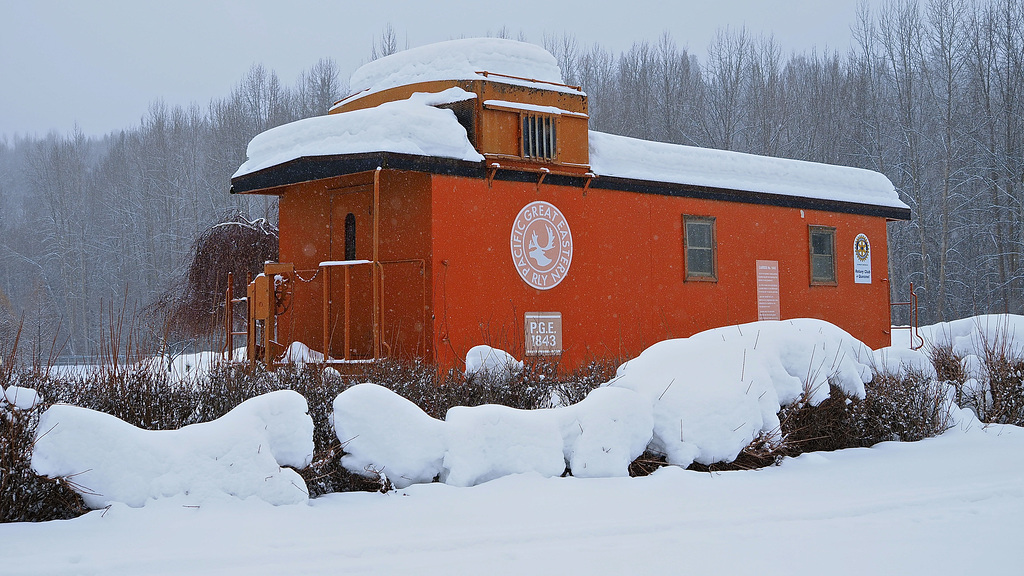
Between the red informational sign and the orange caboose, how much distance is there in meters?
0.04

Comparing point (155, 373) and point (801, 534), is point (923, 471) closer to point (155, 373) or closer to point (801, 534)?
point (801, 534)

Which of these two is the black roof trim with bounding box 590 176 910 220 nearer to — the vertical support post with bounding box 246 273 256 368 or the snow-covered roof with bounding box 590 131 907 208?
the snow-covered roof with bounding box 590 131 907 208

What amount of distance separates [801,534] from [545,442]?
2.02 metres

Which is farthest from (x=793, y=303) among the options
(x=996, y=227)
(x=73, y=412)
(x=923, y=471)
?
(x=996, y=227)

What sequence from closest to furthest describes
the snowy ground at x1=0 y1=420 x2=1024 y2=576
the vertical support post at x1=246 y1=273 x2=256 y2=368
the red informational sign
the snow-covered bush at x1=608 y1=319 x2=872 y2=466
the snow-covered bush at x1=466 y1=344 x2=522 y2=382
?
the snowy ground at x1=0 y1=420 x2=1024 y2=576, the snow-covered bush at x1=608 y1=319 x2=872 y2=466, the snow-covered bush at x1=466 y1=344 x2=522 y2=382, the vertical support post at x1=246 y1=273 x2=256 y2=368, the red informational sign

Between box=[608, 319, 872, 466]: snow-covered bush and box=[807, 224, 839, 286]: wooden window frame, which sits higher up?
box=[807, 224, 839, 286]: wooden window frame

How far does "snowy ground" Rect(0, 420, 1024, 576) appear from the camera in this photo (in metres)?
4.49

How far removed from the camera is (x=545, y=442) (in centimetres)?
654

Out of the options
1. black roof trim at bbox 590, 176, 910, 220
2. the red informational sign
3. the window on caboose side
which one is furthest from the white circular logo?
the window on caboose side

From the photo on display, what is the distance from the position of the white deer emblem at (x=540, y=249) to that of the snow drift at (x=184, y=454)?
18.0 ft

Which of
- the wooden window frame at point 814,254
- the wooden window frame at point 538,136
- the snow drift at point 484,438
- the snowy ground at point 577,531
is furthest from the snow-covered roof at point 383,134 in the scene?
the wooden window frame at point 814,254

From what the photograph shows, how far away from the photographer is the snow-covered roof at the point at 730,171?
12.0 meters

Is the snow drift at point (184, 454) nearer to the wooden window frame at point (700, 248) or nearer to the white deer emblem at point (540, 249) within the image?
the white deer emblem at point (540, 249)

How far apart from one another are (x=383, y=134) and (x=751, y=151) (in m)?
29.9
